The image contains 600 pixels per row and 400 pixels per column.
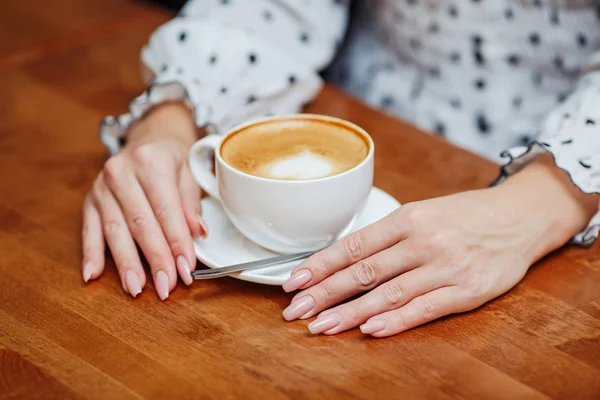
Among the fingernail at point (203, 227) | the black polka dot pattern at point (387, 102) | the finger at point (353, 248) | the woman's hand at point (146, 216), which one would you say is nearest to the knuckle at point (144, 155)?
the woman's hand at point (146, 216)

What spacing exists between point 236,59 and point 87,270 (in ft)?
1.40

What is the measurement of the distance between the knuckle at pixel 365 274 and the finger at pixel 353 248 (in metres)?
0.01

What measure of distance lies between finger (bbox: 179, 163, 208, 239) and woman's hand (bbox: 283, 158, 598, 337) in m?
0.15

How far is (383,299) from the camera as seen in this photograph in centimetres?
75

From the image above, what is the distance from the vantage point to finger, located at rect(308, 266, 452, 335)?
0.73 m

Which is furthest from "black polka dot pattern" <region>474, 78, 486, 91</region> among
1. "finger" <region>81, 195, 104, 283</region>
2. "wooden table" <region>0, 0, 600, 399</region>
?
"finger" <region>81, 195, 104, 283</region>

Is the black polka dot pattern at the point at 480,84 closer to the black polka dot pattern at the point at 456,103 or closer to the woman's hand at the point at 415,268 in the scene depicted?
the black polka dot pattern at the point at 456,103

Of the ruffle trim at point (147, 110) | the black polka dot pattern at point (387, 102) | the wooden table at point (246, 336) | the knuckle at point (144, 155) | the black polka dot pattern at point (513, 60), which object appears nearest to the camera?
the wooden table at point (246, 336)

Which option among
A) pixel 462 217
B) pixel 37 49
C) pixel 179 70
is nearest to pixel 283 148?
pixel 462 217

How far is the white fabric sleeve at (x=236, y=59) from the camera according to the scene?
1.08m

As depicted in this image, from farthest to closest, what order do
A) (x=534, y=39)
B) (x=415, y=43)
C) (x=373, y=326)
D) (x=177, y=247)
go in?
(x=415, y=43), (x=534, y=39), (x=177, y=247), (x=373, y=326)

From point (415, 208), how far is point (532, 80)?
514 mm

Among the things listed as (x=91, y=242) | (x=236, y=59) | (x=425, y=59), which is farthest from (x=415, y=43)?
(x=91, y=242)

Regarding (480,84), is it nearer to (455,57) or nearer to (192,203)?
(455,57)
